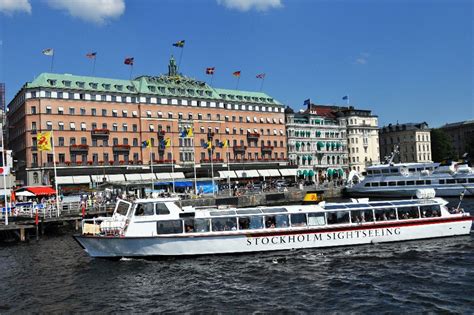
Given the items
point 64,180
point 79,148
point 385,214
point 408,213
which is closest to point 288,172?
point 79,148

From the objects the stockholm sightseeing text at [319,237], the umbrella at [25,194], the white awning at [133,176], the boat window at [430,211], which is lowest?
the stockholm sightseeing text at [319,237]

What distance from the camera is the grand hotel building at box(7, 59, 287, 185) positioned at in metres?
95.5

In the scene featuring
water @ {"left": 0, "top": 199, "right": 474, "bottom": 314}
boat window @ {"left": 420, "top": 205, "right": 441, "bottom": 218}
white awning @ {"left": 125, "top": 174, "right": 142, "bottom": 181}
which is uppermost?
white awning @ {"left": 125, "top": 174, "right": 142, "bottom": 181}

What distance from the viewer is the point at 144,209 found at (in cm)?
3350

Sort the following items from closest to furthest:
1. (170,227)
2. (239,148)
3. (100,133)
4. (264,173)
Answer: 1. (170,227)
2. (100,133)
3. (239,148)
4. (264,173)

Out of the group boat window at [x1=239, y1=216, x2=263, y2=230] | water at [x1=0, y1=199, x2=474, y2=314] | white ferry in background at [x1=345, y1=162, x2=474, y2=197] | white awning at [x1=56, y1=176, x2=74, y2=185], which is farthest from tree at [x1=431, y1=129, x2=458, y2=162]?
boat window at [x1=239, y1=216, x2=263, y2=230]

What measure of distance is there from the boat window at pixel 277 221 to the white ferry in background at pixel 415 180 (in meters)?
52.2

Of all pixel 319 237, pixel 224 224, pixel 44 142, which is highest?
pixel 44 142

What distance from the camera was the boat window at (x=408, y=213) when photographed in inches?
1475

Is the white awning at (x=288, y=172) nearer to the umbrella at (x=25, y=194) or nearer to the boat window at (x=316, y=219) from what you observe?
the umbrella at (x=25, y=194)

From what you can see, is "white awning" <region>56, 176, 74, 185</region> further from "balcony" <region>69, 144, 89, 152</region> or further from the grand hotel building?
"balcony" <region>69, 144, 89, 152</region>

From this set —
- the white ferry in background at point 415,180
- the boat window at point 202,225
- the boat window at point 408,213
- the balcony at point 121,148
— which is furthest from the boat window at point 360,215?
the balcony at point 121,148

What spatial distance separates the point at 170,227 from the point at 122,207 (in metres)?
4.92

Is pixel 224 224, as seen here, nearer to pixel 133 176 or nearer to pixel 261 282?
pixel 261 282
